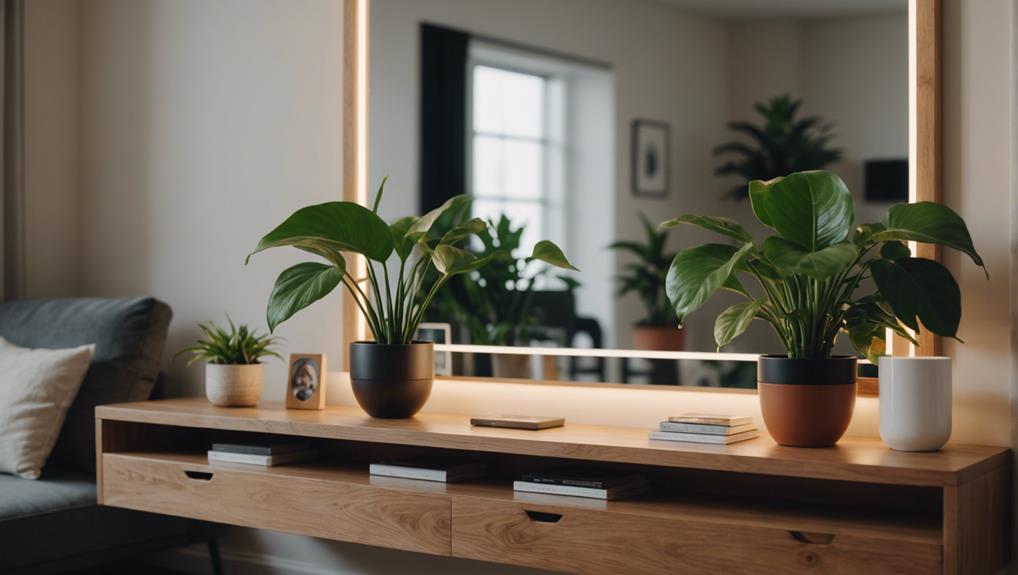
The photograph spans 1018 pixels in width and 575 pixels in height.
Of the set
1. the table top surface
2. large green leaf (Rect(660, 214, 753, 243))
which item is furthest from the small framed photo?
large green leaf (Rect(660, 214, 753, 243))

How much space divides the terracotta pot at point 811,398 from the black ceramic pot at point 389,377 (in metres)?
0.87

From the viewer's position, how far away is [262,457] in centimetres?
263

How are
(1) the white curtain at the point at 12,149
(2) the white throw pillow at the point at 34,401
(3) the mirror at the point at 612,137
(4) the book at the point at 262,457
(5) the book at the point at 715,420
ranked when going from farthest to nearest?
(1) the white curtain at the point at 12,149, (2) the white throw pillow at the point at 34,401, (4) the book at the point at 262,457, (3) the mirror at the point at 612,137, (5) the book at the point at 715,420

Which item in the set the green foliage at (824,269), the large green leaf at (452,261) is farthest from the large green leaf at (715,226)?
the large green leaf at (452,261)

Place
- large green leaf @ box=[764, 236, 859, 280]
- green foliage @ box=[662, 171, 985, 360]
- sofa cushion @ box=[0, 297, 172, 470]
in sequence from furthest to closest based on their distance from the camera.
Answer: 1. sofa cushion @ box=[0, 297, 172, 470]
2. green foliage @ box=[662, 171, 985, 360]
3. large green leaf @ box=[764, 236, 859, 280]

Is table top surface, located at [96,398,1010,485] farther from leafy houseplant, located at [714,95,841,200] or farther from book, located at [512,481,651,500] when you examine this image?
leafy houseplant, located at [714,95,841,200]

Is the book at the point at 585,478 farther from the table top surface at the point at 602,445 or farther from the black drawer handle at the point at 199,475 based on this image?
the black drawer handle at the point at 199,475

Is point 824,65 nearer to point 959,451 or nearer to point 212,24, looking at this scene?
point 959,451

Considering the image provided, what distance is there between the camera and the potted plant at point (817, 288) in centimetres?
190

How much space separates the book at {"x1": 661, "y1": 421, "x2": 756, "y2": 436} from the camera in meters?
2.08

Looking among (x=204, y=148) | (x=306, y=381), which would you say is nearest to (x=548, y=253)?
(x=306, y=381)

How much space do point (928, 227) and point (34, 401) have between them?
7.55 ft

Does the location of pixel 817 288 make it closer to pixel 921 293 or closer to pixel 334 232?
pixel 921 293

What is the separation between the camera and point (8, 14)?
3623mm
